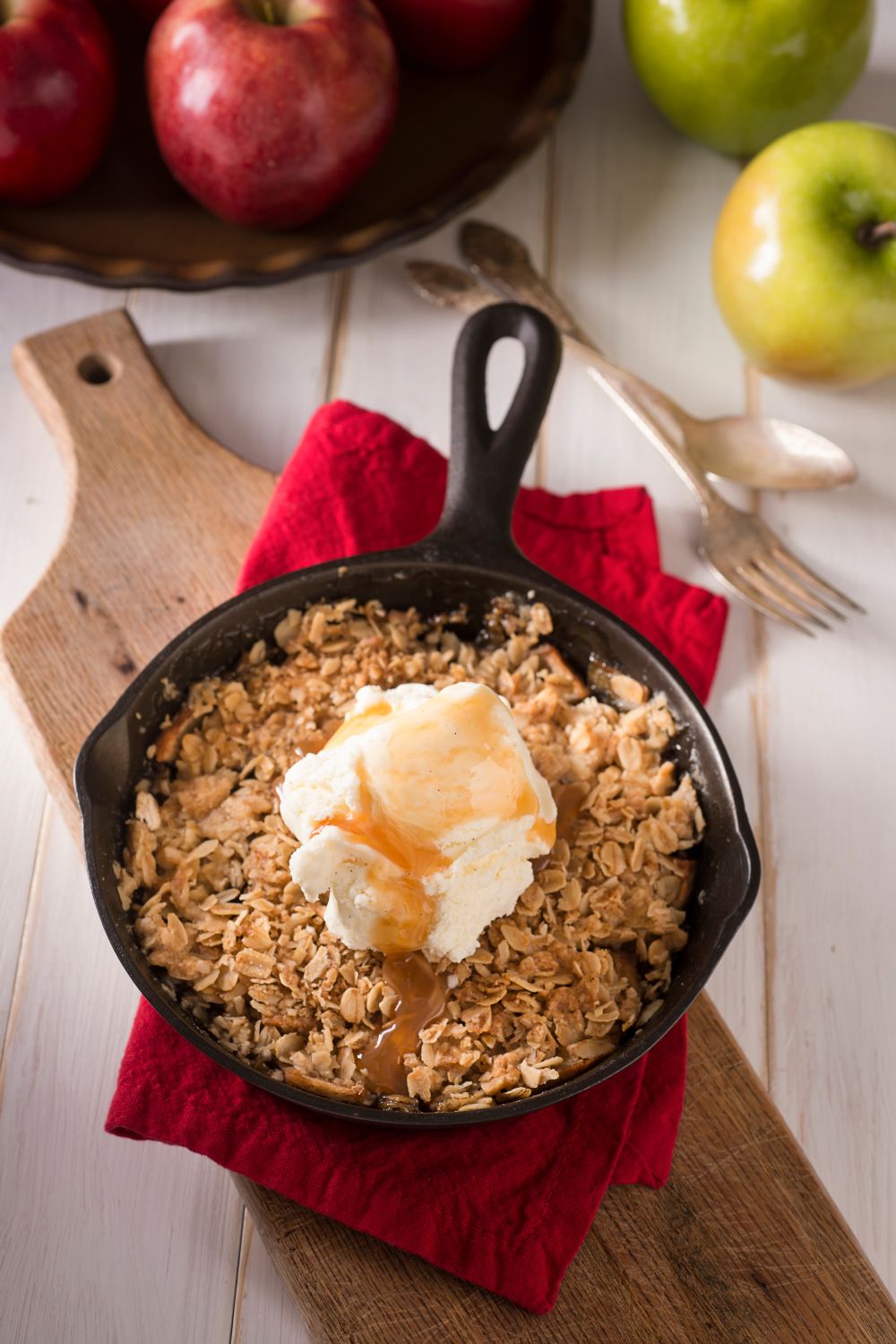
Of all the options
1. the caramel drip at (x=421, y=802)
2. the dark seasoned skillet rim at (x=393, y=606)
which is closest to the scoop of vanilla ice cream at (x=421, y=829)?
the caramel drip at (x=421, y=802)

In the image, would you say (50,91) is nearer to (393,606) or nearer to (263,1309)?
(393,606)

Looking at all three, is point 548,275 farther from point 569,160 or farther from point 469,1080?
point 469,1080

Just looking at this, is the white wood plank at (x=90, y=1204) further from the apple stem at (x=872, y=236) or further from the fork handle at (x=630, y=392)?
the apple stem at (x=872, y=236)

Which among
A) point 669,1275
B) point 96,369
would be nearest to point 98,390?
point 96,369

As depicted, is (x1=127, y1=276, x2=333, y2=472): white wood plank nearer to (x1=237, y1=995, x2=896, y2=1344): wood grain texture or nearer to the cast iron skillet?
the cast iron skillet

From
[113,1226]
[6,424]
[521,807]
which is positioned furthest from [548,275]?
[113,1226]
